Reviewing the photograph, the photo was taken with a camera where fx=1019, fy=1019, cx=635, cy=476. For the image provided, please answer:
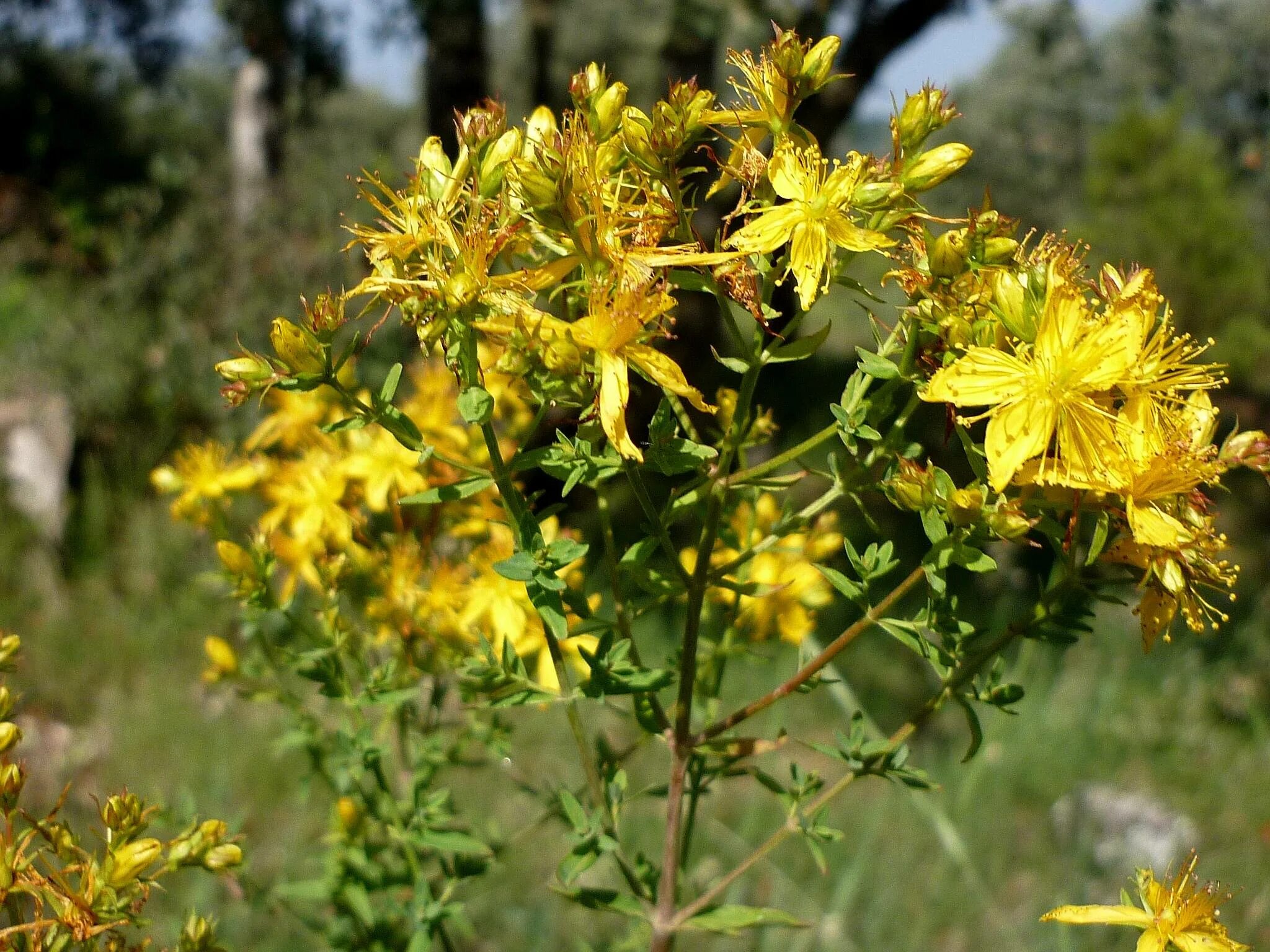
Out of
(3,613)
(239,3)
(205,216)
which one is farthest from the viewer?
(205,216)

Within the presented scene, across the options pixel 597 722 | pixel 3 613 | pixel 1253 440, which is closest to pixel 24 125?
pixel 3 613

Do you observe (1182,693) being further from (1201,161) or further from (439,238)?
(1201,161)

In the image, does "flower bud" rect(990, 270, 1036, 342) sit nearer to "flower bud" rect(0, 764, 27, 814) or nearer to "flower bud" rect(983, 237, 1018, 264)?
"flower bud" rect(983, 237, 1018, 264)

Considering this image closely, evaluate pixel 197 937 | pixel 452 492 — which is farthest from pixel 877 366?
pixel 197 937

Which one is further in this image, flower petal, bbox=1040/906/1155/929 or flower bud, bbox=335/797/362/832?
flower bud, bbox=335/797/362/832

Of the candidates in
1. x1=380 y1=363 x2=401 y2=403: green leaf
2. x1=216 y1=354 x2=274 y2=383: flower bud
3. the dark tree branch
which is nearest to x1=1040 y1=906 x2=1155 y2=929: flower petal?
x1=380 y1=363 x2=401 y2=403: green leaf

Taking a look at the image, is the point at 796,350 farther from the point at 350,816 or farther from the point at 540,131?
the point at 350,816

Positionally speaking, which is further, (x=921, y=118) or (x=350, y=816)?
Answer: (x=350, y=816)
